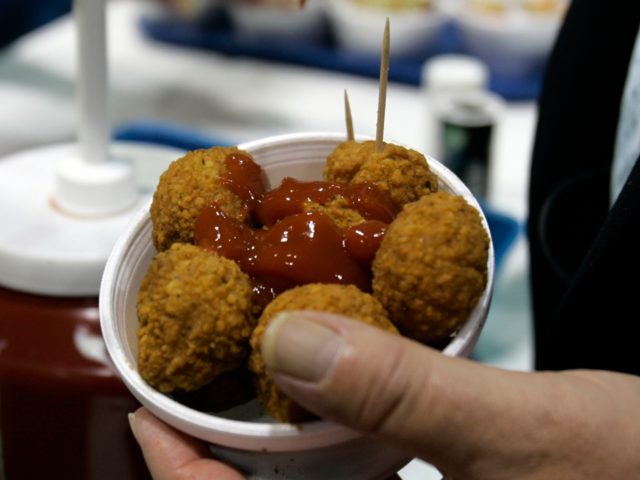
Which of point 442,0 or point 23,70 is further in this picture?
point 442,0

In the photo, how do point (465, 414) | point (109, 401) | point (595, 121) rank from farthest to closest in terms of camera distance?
point (595, 121), point (109, 401), point (465, 414)

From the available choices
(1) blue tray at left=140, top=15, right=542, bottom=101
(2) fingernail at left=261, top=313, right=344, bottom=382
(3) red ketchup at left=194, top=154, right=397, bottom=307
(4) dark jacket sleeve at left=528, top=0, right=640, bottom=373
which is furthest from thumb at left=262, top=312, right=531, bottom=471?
(1) blue tray at left=140, top=15, right=542, bottom=101

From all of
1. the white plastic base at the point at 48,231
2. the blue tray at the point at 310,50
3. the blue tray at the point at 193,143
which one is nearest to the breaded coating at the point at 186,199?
the white plastic base at the point at 48,231

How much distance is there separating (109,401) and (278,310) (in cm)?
46

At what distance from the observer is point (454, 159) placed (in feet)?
6.01

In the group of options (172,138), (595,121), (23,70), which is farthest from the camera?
(23,70)

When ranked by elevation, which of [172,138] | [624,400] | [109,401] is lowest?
[109,401]

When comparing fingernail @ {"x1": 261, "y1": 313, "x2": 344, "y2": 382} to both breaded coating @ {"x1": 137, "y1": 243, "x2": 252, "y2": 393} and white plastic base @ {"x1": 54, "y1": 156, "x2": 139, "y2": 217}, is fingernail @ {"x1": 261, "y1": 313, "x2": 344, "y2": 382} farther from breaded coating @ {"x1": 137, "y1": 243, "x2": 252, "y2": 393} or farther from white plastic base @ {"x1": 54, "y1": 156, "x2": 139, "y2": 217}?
white plastic base @ {"x1": 54, "y1": 156, "x2": 139, "y2": 217}

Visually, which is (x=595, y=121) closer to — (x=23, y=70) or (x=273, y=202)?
(x=273, y=202)

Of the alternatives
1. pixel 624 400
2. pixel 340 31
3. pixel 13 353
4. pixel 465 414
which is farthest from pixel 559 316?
pixel 340 31

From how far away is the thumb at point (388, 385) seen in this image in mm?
531

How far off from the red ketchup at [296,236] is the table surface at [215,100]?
1.11 metres

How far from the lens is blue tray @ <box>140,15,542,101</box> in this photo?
7.64ft

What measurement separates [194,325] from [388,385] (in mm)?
191
